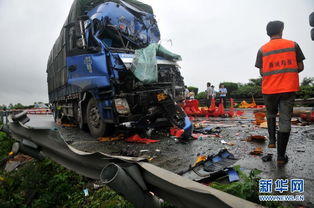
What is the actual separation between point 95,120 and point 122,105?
1469 mm

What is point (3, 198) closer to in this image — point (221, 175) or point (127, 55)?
point (221, 175)

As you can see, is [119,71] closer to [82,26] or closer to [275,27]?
[82,26]

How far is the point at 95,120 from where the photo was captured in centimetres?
571

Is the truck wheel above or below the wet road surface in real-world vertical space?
above

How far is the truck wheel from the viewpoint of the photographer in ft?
17.9

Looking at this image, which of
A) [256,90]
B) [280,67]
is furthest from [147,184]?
[256,90]

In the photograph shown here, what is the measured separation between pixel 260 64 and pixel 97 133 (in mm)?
4236

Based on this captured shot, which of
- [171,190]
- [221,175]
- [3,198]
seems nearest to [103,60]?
[3,198]

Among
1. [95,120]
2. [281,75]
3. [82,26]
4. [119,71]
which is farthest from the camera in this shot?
[95,120]

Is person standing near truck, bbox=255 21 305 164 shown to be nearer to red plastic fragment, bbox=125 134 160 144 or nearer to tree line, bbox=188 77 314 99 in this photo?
red plastic fragment, bbox=125 134 160 144

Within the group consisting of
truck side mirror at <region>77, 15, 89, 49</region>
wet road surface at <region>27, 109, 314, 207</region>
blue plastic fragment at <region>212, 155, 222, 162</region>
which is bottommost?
wet road surface at <region>27, 109, 314, 207</region>

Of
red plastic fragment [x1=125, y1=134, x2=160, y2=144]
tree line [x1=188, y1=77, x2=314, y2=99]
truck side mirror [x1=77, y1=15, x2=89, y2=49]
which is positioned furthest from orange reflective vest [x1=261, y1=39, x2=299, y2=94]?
tree line [x1=188, y1=77, x2=314, y2=99]

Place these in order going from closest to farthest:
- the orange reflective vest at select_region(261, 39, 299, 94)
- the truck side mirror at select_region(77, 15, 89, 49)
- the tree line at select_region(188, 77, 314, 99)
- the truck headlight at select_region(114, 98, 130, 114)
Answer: the orange reflective vest at select_region(261, 39, 299, 94)
the truck headlight at select_region(114, 98, 130, 114)
the truck side mirror at select_region(77, 15, 89, 49)
the tree line at select_region(188, 77, 314, 99)

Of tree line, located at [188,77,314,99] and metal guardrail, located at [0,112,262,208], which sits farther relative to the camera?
tree line, located at [188,77,314,99]
